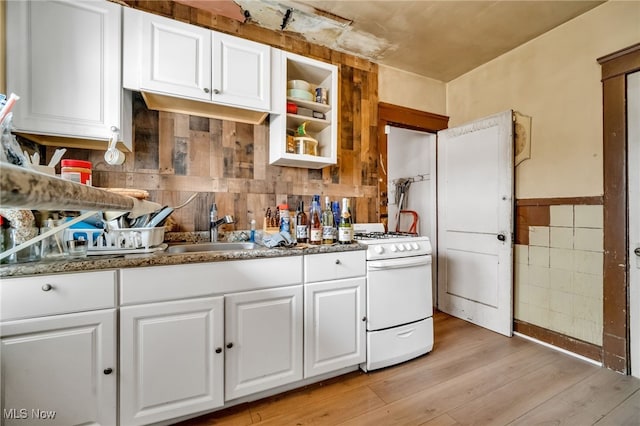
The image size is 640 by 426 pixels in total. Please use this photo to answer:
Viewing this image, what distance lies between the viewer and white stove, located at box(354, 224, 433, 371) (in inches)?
70.4

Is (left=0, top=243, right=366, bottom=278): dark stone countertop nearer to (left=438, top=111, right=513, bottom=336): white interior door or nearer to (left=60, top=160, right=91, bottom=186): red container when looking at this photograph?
(left=60, top=160, right=91, bottom=186): red container

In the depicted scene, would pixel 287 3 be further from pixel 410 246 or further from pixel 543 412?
pixel 543 412

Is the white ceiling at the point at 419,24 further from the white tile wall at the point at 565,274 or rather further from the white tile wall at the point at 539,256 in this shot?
the white tile wall at the point at 539,256

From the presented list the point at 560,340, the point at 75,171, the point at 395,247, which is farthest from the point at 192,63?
the point at 560,340

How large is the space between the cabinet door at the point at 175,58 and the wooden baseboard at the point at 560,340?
10.2ft

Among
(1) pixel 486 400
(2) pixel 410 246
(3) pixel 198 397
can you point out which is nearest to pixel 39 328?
(3) pixel 198 397

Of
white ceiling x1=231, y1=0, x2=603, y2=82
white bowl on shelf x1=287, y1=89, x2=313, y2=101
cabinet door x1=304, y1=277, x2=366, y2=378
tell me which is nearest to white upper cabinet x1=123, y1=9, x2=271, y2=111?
white bowl on shelf x1=287, y1=89, x2=313, y2=101

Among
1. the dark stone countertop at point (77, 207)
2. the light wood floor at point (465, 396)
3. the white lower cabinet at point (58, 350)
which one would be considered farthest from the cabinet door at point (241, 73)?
the light wood floor at point (465, 396)

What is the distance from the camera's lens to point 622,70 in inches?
70.2

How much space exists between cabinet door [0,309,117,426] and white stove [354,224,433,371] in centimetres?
143

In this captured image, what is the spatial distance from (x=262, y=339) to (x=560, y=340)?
2.33m

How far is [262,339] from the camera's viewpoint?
4.83 feet

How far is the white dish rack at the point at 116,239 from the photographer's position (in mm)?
1239

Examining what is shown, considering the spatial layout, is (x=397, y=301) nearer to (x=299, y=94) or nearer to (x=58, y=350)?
(x=299, y=94)
